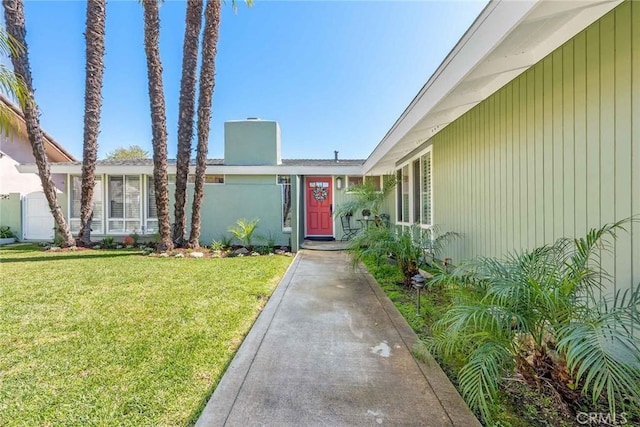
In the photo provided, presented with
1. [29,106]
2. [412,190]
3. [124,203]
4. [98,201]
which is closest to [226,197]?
[124,203]

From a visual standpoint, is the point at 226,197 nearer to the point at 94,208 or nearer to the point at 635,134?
the point at 94,208

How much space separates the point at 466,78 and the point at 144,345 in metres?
4.49

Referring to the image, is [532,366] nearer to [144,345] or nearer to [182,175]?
[144,345]

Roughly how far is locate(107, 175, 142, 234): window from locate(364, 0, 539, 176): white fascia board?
10902 mm

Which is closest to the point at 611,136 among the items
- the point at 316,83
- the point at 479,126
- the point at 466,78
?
the point at 466,78

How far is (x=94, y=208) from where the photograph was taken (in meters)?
11.0

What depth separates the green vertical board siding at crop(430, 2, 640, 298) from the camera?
217cm

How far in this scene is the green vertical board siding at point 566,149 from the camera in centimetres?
217

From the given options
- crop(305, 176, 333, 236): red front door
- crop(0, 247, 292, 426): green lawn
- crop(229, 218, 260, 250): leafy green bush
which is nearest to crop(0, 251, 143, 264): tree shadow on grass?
crop(0, 247, 292, 426): green lawn

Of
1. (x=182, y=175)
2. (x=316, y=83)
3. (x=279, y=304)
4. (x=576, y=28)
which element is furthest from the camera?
(x=316, y=83)

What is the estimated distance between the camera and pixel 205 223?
33.3ft

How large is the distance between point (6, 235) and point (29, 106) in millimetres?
6609

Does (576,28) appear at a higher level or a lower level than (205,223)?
higher

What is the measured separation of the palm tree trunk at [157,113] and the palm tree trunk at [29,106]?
2827 millimetres
